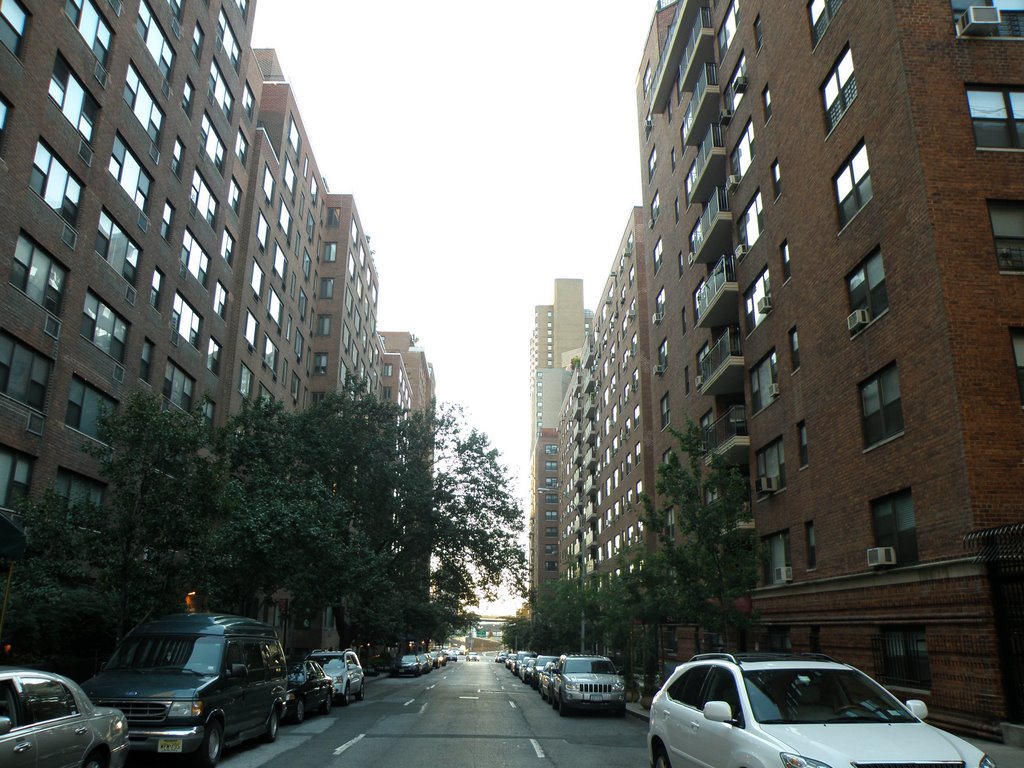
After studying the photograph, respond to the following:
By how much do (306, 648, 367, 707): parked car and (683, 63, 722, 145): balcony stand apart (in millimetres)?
23554

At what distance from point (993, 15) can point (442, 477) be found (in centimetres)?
2701

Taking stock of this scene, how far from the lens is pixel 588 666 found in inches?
909

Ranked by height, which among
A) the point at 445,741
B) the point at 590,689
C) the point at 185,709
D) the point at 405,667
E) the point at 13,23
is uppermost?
the point at 13,23

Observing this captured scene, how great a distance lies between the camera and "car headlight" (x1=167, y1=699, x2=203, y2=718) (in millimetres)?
11203

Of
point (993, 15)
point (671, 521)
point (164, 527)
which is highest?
point (993, 15)

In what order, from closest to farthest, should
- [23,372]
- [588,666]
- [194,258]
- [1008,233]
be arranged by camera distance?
[1008,233] < [23,372] < [588,666] < [194,258]

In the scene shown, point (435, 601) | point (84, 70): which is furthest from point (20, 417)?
point (435, 601)

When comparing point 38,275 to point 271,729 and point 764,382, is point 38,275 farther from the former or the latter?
point 764,382

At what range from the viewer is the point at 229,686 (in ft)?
41.5

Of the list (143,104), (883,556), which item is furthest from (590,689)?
(143,104)

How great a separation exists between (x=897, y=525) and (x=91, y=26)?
83.5 feet

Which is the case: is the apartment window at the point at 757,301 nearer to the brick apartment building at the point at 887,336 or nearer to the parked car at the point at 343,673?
the brick apartment building at the point at 887,336

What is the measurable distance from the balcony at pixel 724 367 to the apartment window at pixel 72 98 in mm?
21230

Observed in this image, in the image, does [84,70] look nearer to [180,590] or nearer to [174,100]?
[174,100]
